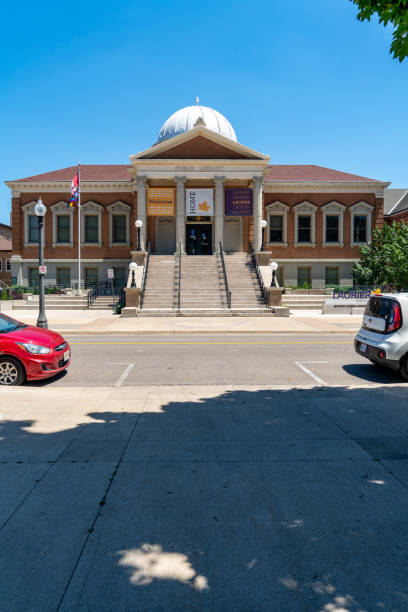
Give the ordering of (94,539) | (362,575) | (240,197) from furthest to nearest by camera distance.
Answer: (240,197)
(94,539)
(362,575)

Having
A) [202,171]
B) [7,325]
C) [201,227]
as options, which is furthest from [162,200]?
[7,325]

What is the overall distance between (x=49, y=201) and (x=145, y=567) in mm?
38509

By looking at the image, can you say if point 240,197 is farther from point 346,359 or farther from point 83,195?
point 346,359

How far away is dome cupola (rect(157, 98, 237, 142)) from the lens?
45781 millimetres

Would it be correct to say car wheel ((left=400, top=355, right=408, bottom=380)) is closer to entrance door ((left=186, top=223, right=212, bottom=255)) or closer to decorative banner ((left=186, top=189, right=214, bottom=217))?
decorative banner ((left=186, top=189, right=214, bottom=217))

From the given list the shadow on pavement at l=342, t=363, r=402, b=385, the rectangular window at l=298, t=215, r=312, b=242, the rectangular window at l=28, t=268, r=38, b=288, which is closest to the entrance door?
the rectangular window at l=298, t=215, r=312, b=242

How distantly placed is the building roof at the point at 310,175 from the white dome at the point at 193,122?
813 centimetres

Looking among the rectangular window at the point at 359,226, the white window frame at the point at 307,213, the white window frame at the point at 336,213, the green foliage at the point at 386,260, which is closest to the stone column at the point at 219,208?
the white window frame at the point at 307,213

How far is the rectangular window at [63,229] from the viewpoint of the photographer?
37844 mm

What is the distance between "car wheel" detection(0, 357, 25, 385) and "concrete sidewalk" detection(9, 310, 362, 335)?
8487mm

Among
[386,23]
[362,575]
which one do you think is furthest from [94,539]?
[386,23]

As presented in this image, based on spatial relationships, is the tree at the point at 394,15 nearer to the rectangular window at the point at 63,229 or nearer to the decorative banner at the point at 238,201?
the decorative banner at the point at 238,201

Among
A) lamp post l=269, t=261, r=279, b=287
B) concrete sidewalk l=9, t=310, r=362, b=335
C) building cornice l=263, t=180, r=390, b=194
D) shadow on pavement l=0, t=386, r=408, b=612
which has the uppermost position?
building cornice l=263, t=180, r=390, b=194

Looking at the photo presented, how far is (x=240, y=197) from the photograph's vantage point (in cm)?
3225
